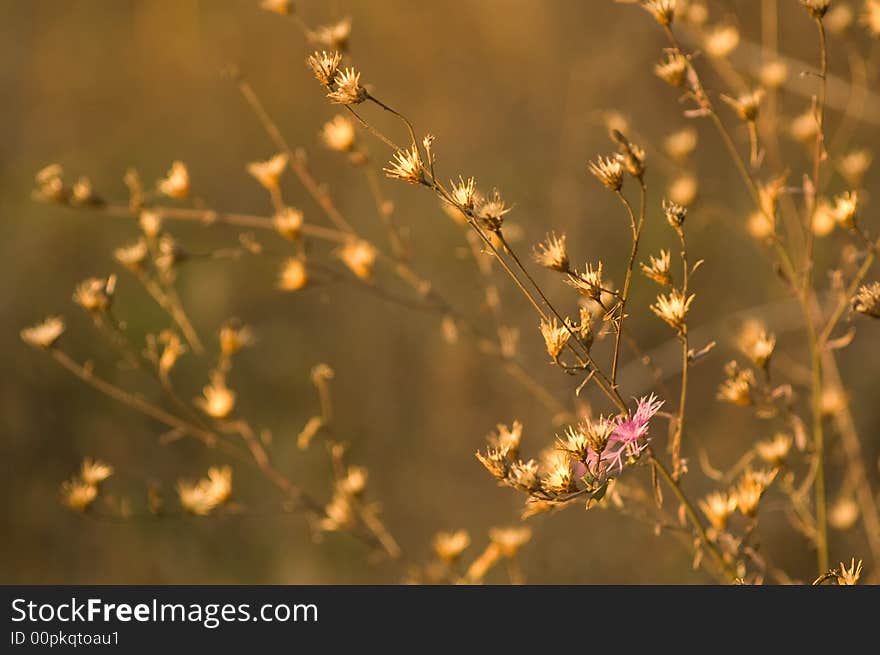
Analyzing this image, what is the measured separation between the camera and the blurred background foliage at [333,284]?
58.3 inches

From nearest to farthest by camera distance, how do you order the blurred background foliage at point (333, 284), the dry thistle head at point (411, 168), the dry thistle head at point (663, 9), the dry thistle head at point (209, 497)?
the dry thistle head at point (411, 168) < the dry thistle head at point (663, 9) < the dry thistle head at point (209, 497) < the blurred background foliage at point (333, 284)

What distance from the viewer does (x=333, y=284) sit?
1.56 m

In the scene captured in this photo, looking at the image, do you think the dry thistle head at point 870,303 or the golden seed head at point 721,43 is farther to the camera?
the golden seed head at point 721,43

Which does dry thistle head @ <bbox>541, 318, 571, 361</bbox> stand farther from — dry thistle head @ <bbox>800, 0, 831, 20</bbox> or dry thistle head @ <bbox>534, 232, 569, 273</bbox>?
dry thistle head @ <bbox>800, 0, 831, 20</bbox>

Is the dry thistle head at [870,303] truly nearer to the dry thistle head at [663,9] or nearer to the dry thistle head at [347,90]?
the dry thistle head at [663,9]

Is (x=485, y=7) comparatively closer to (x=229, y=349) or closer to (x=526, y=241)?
(x=526, y=241)

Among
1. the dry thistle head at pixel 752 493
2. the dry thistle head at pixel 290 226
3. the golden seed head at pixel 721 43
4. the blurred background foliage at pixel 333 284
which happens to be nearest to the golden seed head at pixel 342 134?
the dry thistle head at pixel 290 226

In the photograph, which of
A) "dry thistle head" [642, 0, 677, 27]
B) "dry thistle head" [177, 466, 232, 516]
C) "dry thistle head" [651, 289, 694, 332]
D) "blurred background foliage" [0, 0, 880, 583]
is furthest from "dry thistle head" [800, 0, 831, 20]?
"blurred background foliage" [0, 0, 880, 583]

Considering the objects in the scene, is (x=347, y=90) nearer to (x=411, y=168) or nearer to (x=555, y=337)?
(x=411, y=168)

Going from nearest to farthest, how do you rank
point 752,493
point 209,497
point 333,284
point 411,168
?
point 411,168, point 752,493, point 209,497, point 333,284

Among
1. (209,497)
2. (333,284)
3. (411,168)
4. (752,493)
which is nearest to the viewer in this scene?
(411,168)

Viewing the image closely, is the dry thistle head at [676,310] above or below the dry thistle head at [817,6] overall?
below

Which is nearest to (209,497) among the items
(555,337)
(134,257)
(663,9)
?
(134,257)

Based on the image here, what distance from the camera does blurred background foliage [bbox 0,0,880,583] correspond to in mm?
1481
